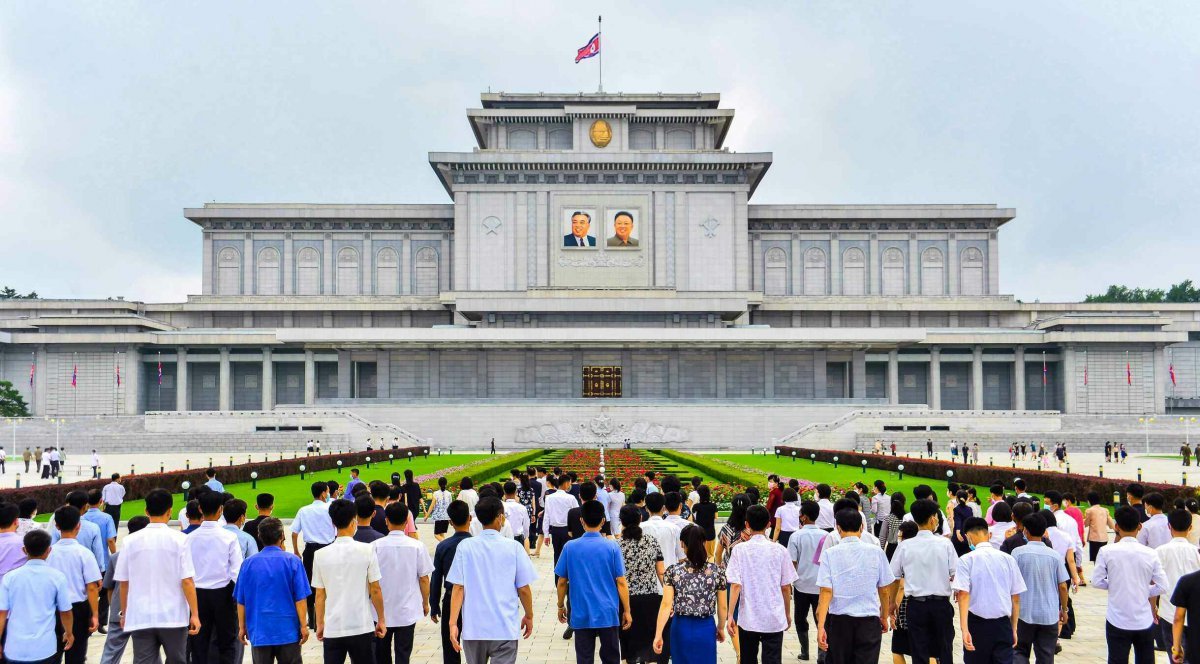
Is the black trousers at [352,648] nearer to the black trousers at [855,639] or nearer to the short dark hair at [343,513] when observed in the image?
the short dark hair at [343,513]

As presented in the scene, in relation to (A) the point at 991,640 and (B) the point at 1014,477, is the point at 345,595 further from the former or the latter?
(B) the point at 1014,477

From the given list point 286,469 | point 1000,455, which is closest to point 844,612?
point 286,469

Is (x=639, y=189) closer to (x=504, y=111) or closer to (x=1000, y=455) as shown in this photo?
(x=504, y=111)

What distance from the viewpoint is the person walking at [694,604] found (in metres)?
7.51

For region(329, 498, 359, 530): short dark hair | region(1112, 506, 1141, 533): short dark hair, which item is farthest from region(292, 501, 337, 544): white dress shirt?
region(1112, 506, 1141, 533): short dark hair

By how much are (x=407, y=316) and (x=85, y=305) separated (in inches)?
854

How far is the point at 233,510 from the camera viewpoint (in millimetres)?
9461

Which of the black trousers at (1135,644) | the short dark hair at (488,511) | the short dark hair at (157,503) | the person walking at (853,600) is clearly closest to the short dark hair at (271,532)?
the short dark hair at (157,503)

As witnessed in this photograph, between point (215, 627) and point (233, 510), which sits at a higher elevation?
point (233, 510)

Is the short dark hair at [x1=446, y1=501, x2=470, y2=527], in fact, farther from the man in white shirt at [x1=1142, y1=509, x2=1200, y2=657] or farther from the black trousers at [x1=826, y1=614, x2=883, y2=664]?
the man in white shirt at [x1=1142, y1=509, x2=1200, y2=657]

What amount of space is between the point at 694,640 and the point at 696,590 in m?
0.37

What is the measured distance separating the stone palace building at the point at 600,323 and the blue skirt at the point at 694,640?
43.5 meters

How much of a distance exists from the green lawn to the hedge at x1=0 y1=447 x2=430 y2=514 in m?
0.28

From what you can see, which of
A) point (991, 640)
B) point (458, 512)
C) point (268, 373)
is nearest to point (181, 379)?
point (268, 373)
